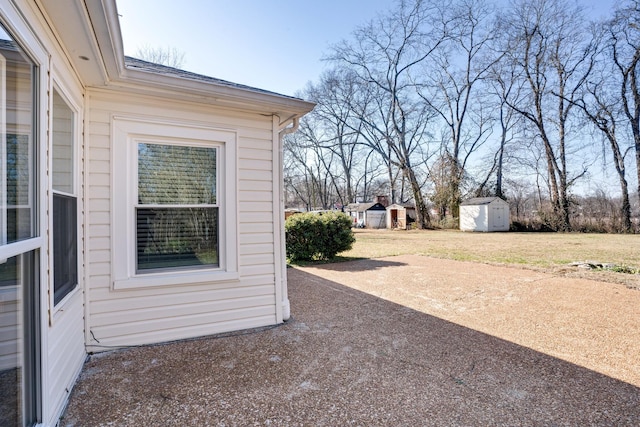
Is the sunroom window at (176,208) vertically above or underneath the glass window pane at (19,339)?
above

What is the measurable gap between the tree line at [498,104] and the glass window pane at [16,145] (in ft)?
81.5

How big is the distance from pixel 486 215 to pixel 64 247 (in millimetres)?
23311

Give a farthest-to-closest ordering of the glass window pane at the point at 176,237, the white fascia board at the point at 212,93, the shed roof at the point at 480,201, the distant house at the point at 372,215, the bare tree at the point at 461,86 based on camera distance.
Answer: the distant house at the point at 372,215, the bare tree at the point at 461,86, the shed roof at the point at 480,201, the glass window pane at the point at 176,237, the white fascia board at the point at 212,93

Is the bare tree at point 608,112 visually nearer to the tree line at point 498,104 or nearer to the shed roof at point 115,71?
the tree line at point 498,104

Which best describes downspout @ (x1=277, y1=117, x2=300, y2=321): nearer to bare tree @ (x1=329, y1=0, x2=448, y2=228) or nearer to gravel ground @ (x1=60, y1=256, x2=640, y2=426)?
gravel ground @ (x1=60, y1=256, x2=640, y2=426)

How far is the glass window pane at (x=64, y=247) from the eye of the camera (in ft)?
7.10

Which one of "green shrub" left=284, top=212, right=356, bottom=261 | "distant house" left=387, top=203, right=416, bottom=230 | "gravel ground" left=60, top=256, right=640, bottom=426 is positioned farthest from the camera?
"distant house" left=387, top=203, right=416, bottom=230

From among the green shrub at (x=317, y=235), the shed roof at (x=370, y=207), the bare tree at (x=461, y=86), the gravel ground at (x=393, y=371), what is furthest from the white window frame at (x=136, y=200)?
the shed roof at (x=370, y=207)

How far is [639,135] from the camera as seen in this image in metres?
18.8

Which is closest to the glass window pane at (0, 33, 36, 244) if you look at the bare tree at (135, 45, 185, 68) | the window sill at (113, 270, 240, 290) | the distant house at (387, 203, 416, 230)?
the window sill at (113, 270, 240, 290)

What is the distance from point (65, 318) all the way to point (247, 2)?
21.7 feet

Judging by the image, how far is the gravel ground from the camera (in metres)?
2.09

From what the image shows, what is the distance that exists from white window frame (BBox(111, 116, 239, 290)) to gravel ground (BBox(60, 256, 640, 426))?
666mm

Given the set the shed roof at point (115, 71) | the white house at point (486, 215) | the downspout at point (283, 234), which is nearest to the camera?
the shed roof at point (115, 71)
